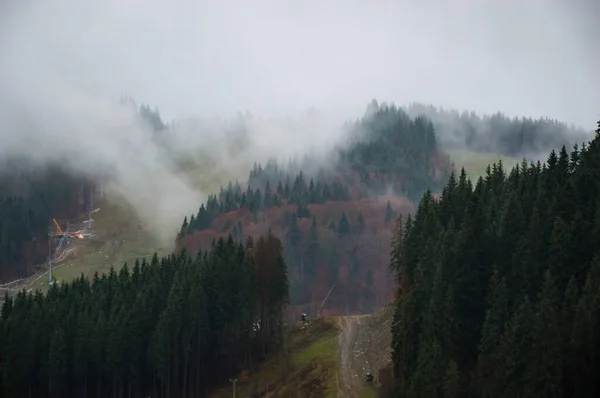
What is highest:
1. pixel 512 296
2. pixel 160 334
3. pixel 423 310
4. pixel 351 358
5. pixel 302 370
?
pixel 512 296

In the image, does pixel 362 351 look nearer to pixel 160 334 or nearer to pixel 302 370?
pixel 302 370

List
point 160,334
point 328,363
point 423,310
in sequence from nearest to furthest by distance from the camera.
Answer: point 423,310
point 328,363
point 160,334

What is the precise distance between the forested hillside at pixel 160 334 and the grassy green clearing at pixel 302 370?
3364 millimetres

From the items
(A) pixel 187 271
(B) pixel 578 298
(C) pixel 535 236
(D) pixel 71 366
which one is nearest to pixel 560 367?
(B) pixel 578 298

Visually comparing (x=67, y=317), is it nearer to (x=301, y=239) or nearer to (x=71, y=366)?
(x=71, y=366)

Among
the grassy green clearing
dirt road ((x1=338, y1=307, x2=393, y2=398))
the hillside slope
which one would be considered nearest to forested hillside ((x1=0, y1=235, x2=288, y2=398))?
the grassy green clearing

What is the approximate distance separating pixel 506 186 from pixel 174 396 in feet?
172

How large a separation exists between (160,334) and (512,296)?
49623mm

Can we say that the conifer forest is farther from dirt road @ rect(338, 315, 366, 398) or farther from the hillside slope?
dirt road @ rect(338, 315, 366, 398)

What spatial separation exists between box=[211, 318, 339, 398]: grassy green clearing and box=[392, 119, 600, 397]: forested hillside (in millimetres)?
14018

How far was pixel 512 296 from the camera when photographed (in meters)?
59.3

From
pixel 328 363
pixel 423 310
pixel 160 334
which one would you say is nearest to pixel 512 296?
pixel 423 310

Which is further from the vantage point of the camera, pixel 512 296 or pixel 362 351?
pixel 362 351

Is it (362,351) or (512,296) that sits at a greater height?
(512,296)
